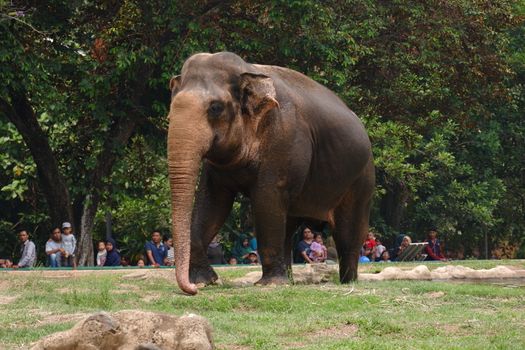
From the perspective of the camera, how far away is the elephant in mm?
11492

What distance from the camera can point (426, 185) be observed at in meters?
29.8

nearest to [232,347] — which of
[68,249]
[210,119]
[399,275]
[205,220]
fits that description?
[210,119]

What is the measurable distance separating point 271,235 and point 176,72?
832 cm

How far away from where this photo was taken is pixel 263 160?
12.7 m

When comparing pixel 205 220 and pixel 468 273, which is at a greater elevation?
pixel 205 220

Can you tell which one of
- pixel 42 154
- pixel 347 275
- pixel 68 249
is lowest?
pixel 347 275

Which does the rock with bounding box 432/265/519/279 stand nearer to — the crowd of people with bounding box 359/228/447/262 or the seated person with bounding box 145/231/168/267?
the crowd of people with bounding box 359/228/447/262

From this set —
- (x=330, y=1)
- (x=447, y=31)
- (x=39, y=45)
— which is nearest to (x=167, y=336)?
(x=39, y=45)

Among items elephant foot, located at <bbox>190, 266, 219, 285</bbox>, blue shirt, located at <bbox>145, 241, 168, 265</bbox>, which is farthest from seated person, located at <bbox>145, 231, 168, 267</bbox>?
elephant foot, located at <bbox>190, 266, 219, 285</bbox>

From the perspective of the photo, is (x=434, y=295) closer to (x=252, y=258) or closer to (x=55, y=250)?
(x=55, y=250)

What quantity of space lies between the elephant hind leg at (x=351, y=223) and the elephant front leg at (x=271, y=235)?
6.19 feet

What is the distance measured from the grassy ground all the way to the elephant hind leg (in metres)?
1.24

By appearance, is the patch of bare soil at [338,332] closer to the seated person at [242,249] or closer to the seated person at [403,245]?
the seated person at [242,249]

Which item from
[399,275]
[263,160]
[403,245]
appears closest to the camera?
[263,160]
